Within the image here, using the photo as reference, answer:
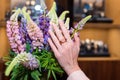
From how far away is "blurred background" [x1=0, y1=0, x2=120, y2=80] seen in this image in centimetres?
233

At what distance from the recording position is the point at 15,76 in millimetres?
1032

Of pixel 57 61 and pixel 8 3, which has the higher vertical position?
pixel 8 3

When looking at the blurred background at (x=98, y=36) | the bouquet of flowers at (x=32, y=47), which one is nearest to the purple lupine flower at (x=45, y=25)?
the bouquet of flowers at (x=32, y=47)

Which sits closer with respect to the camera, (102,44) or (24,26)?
(24,26)

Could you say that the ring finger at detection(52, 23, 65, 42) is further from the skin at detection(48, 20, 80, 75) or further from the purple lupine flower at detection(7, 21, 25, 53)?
the purple lupine flower at detection(7, 21, 25, 53)

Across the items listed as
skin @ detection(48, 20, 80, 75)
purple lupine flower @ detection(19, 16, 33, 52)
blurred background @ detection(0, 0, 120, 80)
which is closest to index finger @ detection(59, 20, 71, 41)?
skin @ detection(48, 20, 80, 75)

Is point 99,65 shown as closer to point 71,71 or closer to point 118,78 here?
point 118,78

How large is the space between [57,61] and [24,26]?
0.58ft

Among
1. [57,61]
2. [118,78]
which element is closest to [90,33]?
[118,78]

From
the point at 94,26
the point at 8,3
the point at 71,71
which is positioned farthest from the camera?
the point at 94,26

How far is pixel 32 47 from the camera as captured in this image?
1020mm

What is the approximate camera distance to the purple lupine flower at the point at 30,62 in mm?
959

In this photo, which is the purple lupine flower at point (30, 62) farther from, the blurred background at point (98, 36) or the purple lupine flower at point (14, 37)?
the blurred background at point (98, 36)

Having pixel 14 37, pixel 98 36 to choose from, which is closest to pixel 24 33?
pixel 14 37
